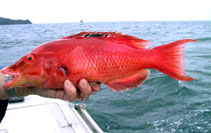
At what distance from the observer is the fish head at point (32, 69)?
1859 millimetres

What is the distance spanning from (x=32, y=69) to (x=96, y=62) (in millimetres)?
672

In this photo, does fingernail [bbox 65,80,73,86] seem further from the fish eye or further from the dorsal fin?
the dorsal fin

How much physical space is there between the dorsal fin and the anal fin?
0.33m

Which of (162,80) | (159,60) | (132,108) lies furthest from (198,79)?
(159,60)

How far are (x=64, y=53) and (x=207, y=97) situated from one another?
7953mm

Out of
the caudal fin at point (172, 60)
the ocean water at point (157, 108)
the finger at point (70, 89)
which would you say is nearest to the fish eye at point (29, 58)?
the finger at point (70, 89)

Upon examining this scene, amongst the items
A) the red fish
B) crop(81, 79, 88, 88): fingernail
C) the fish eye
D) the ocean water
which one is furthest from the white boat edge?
the ocean water

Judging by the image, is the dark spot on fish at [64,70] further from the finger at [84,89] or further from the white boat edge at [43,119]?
the white boat edge at [43,119]

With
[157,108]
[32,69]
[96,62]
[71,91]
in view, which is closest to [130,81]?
[96,62]

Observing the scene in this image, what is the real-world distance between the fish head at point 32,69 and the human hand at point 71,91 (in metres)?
0.24

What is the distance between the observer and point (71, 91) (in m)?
2.12

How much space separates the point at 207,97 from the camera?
7965 mm

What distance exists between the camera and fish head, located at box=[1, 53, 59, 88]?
1.86 metres

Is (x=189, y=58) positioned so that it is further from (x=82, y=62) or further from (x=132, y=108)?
(x=82, y=62)
